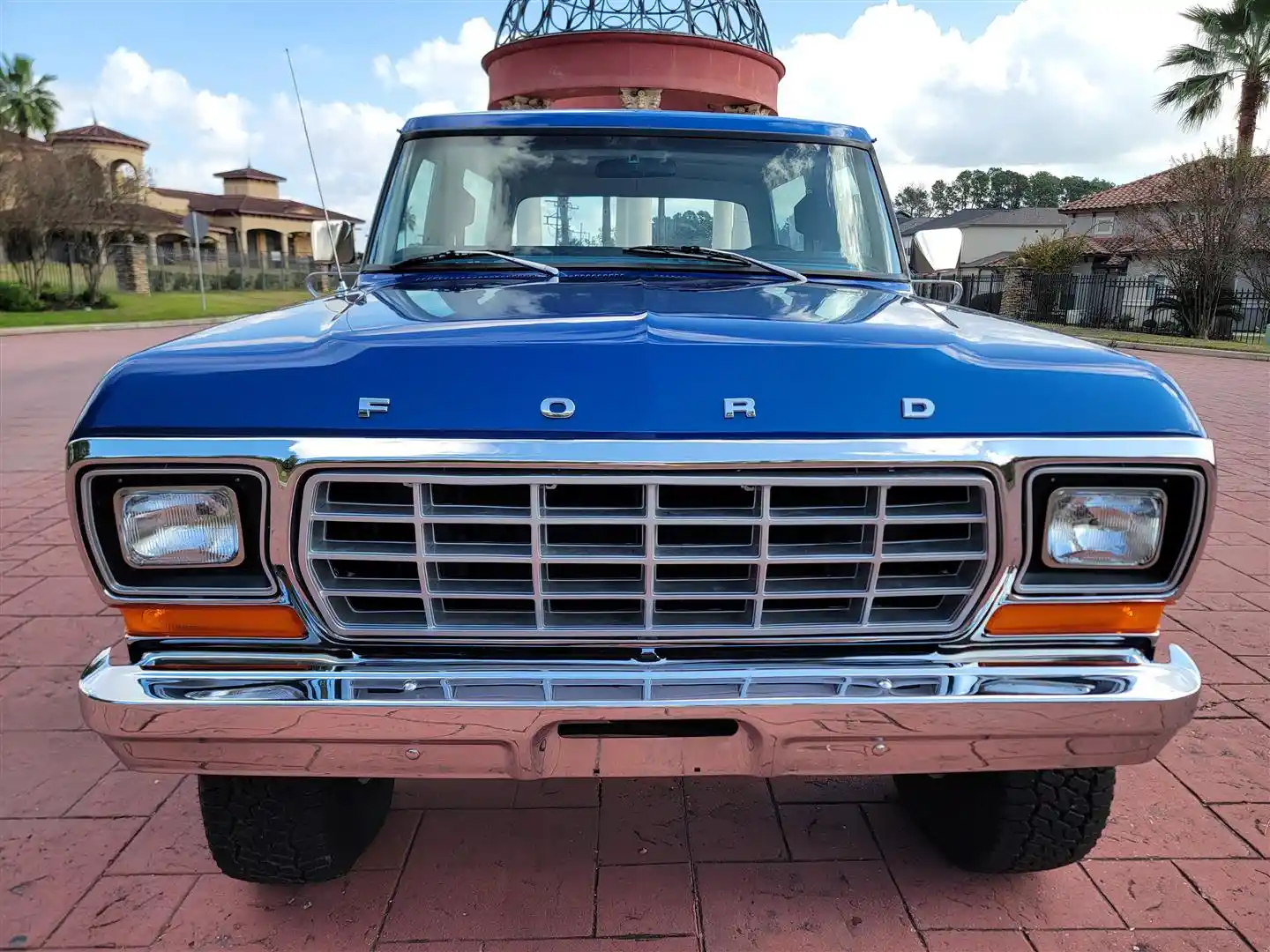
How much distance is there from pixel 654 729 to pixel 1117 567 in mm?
1021

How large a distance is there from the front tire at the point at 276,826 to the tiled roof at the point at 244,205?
46065mm

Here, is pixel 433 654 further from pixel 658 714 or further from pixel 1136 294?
pixel 1136 294

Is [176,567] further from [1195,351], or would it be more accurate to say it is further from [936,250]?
[1195,351]

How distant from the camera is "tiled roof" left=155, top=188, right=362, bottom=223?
45406mm

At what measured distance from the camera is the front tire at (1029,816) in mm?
2244

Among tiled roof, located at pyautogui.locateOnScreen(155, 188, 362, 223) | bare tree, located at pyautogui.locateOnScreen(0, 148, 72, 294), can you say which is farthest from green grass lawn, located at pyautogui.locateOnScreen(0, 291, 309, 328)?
tiled roof, located at pyautogui.locateOnScreen(155, 188, 362, 223)

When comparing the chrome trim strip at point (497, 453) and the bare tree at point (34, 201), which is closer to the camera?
the chrome trim strip at point (497, 453)

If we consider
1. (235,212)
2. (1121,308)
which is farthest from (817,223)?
(235,212)

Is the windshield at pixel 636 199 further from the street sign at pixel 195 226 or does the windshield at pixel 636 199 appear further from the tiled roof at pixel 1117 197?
the tiled roof at pixel 1117 197

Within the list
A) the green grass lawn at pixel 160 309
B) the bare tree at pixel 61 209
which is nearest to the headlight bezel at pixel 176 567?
the green grass lawn at pixel 160 309

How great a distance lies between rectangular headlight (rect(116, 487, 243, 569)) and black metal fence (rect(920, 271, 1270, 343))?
25799mm

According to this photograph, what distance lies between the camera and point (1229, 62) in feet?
83.2

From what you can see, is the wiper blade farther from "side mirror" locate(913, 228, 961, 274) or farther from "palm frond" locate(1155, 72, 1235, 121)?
"palm frond" locate(1155, 72, 1235, 121)

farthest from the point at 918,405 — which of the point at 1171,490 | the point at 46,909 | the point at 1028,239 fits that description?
the point at 1028,239
